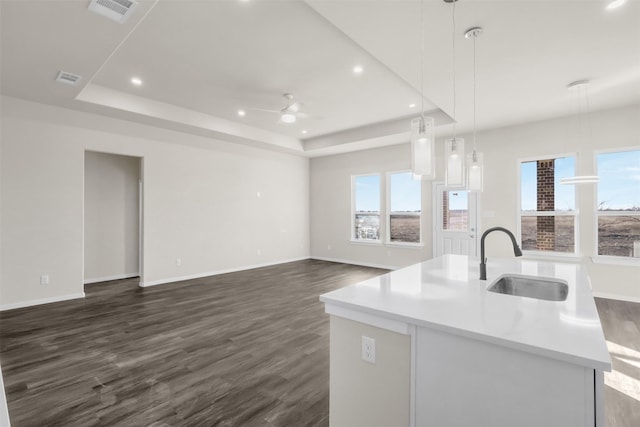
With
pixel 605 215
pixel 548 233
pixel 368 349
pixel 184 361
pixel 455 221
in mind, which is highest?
pixel 605 215

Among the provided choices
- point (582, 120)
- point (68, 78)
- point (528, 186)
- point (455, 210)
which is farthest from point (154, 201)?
point (582, 120)

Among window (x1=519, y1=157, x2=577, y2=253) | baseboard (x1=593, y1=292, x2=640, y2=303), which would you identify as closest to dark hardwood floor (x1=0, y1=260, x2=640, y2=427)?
baseboard (x1=593, y1=292, x2=640, y2=303)

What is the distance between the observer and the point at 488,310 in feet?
4.56

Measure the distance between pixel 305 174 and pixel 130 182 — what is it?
170 inches

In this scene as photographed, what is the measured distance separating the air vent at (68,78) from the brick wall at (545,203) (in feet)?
23.4

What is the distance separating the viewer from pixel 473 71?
3.33m

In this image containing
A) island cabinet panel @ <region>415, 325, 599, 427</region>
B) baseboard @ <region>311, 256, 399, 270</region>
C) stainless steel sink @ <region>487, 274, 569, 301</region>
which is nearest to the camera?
island cabinet panel @ <region>415, 325, 599, 427</region>

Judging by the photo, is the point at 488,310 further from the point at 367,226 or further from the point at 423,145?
the point at 367,226

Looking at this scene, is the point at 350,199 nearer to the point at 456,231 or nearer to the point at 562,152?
the point at 456,231

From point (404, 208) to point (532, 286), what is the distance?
16.2 feet

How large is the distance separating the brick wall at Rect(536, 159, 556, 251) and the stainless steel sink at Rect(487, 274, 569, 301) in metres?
3.94

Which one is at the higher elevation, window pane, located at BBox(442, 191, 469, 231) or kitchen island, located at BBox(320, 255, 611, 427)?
window pane, located at BBox(442, 191, 469, 231)

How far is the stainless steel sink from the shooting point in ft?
6.64

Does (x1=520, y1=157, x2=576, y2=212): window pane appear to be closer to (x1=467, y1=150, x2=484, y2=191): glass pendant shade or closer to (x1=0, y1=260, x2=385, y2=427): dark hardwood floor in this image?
(x1=467, y1=150, x2=484, y2=191): glass pendant shade
